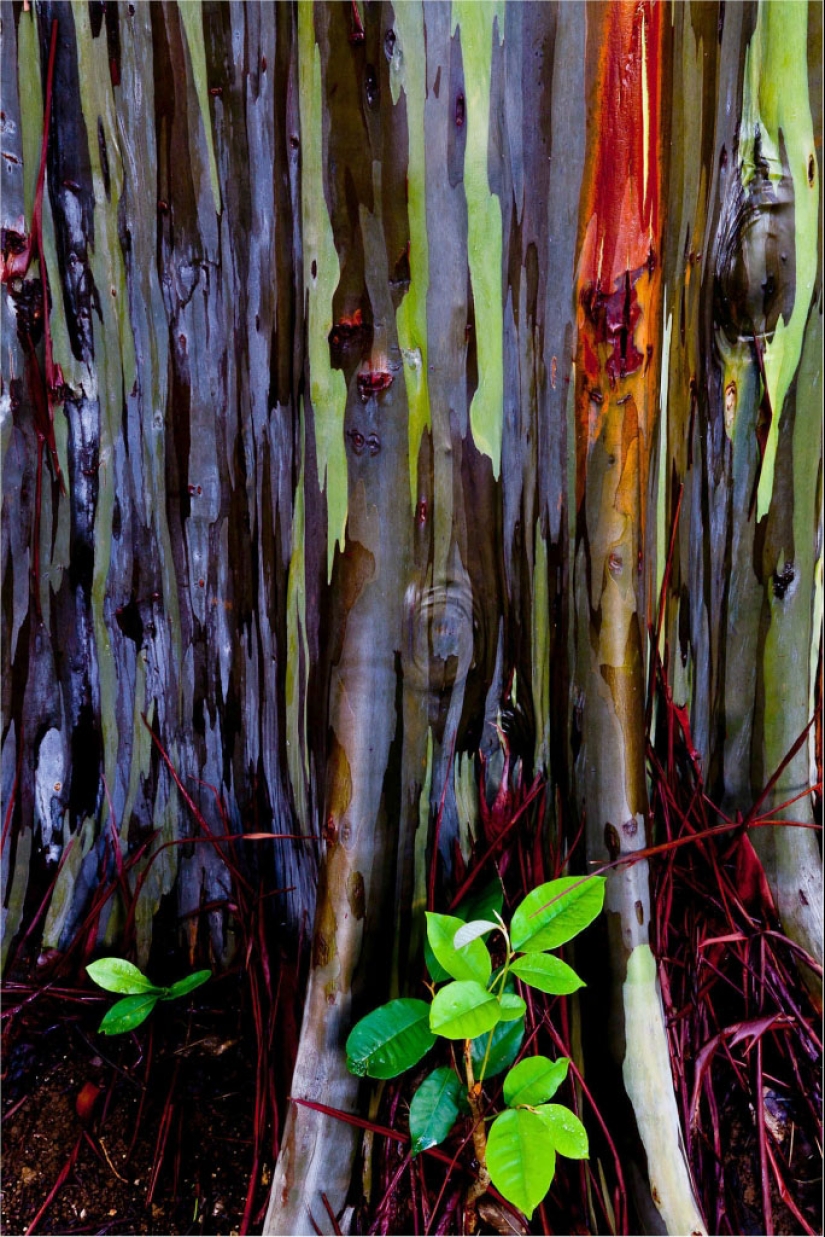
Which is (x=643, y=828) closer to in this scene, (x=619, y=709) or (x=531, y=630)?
(x=619, y=709)

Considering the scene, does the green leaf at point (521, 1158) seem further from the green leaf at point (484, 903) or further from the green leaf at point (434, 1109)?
the green leaf at point (484, 903)

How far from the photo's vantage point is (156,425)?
4.29 feet

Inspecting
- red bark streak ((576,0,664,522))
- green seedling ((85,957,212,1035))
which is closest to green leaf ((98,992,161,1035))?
green seedling ((85,957,212,1035))

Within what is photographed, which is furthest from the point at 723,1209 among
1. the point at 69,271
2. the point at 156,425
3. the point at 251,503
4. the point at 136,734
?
the point at 69,271

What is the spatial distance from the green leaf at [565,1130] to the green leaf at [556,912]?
19 centimetres

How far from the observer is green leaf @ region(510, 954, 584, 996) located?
94 cm

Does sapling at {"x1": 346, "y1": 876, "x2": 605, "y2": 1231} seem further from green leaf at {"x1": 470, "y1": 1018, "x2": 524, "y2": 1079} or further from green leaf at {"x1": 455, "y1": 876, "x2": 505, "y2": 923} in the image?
green leaf at {"x1": 455, "y1": 876, "x2": 505, "y2": 923}

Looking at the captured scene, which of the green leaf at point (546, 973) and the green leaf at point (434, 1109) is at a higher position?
the green leaf at point (546, 973)

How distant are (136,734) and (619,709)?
921 mm

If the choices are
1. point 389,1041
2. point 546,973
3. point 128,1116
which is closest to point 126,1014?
point 128,1116

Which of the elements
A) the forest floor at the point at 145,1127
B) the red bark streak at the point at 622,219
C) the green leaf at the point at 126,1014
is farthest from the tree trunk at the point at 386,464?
the green leaf at the point at 126,1014

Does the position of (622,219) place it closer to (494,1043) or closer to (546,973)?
(546,973)

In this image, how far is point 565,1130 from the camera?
2.99ft

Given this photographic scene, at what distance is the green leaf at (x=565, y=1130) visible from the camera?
0.90 meters
